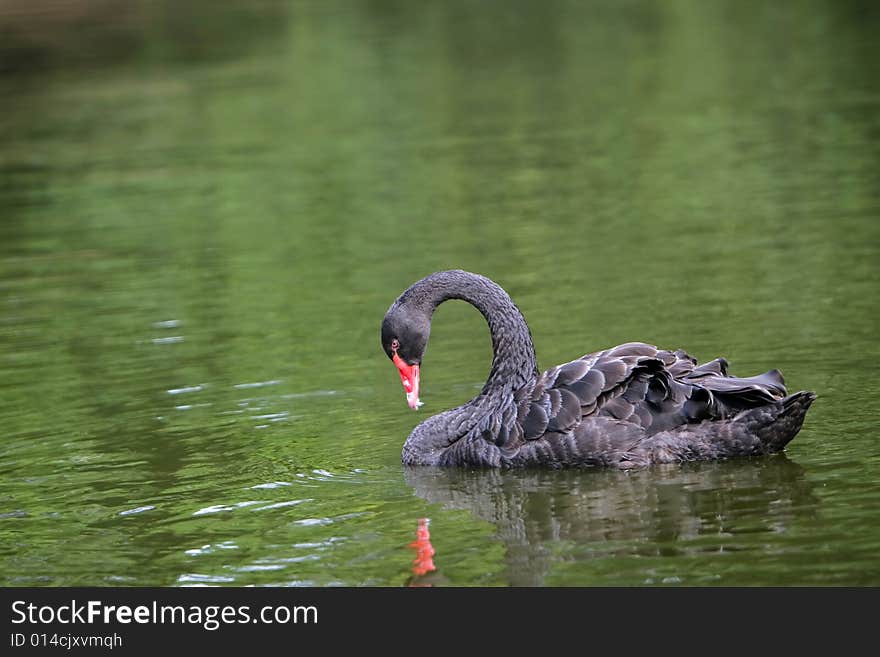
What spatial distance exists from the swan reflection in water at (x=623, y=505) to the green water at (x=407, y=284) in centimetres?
2

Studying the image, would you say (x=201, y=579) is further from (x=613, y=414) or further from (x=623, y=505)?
(x=613, y=414)

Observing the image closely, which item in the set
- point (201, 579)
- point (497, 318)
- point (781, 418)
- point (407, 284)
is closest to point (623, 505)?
point (781, 418)

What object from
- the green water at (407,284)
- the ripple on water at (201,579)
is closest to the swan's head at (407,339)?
the green water at (407,284)

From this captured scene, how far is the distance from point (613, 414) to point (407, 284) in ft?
16.9

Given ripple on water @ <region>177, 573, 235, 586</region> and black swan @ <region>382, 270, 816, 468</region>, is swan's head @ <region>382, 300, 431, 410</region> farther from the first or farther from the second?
ripple on water @ <region>177, 573, 235, 586</region>

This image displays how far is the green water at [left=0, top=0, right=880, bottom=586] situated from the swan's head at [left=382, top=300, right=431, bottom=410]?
1.53ft

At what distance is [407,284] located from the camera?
41.4 ft

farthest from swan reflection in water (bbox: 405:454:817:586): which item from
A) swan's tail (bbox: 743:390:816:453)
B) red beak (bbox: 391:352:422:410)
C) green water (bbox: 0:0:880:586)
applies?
red beak (bbox: 391:352:422:410)

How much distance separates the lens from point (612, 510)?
7051 mm

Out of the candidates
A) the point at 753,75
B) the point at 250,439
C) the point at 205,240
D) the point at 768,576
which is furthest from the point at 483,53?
the point at 768,576

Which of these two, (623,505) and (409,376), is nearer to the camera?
(623,505)

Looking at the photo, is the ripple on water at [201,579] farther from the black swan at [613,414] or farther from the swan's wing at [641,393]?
the swan's wing at [641,393]

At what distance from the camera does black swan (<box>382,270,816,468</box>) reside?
7.54 meters

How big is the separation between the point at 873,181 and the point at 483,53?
1506 cm
